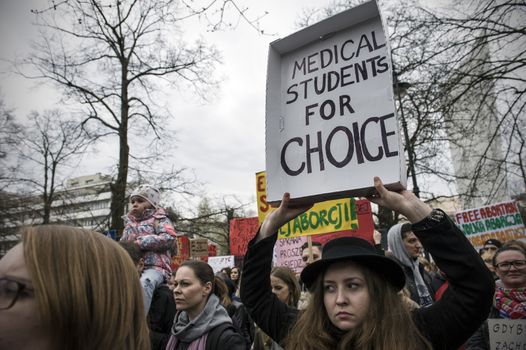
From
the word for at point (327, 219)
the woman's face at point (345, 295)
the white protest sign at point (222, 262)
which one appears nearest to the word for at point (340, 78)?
the woman's face at point (345, 295)

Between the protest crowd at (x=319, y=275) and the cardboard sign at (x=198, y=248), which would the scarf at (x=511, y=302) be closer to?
the protest crowd at (x=319, y=275)

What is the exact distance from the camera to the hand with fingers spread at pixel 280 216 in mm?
2040

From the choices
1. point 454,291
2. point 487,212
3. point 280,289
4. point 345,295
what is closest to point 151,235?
point 280,289

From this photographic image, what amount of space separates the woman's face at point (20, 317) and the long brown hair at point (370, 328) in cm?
117

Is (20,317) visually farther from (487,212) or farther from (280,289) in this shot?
(487,212)

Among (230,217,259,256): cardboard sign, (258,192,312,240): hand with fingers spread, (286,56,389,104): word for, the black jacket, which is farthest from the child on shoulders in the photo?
A: (230,217,259,256): cardboard sign

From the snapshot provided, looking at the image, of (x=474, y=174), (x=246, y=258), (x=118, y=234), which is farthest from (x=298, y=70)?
(x=118, y=234)

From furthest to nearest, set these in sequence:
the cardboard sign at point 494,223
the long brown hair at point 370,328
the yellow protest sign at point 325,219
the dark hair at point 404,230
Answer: the cardboard sign at point 494,223 → the yellow protest sign at point 325,219 → the dark hair at point 404,230 → the long brown hair at point 370,328

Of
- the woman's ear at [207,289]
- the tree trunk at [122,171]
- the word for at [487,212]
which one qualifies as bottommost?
the woman's ear at [207,289]

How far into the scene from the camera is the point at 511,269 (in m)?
3.24

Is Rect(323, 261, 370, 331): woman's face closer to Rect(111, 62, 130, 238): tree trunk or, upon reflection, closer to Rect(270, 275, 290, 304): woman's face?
Rect(270, 275, 290, 304): woman's face

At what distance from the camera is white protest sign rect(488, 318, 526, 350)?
281 centimetres

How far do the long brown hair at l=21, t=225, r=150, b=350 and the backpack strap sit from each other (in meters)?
1.67

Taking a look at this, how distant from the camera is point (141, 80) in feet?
43.8
